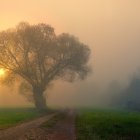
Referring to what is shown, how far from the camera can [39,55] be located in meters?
85.6

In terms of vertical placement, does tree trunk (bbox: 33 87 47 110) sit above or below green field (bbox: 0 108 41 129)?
above

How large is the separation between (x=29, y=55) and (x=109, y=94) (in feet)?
298

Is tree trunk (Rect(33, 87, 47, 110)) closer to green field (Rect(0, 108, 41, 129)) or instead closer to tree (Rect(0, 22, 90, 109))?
tree (Rect(0, 22, 90, 109))

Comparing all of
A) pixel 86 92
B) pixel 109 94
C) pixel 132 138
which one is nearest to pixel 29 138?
pixel 132 138

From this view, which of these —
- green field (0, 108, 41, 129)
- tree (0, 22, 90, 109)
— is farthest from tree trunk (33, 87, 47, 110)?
green field (0, 108, 41, 129)

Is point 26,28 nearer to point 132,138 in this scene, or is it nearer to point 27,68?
point 27,68

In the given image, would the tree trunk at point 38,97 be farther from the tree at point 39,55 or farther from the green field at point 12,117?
the green field at point 12,117

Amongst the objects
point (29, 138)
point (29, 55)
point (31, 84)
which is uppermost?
point (29, 55)

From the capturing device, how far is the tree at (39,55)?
84625mm

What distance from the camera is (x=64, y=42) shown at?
287 feet

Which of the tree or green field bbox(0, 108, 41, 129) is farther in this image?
the tree

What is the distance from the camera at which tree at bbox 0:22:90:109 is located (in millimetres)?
84625

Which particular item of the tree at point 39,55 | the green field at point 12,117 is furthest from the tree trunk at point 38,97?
the green field at point 12,117

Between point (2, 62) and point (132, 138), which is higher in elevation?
point (2, 62)
